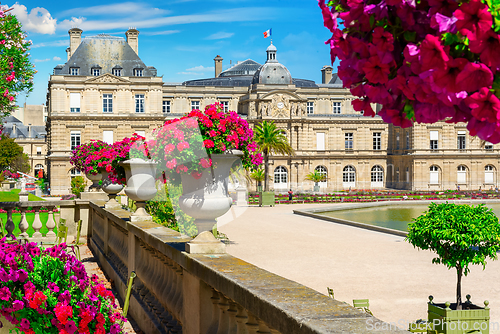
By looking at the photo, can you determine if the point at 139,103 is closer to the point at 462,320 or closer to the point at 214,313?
the point at 462,320

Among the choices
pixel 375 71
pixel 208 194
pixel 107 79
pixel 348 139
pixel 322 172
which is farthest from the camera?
pixel 348 139

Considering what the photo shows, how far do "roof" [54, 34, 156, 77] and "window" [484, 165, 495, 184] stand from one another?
39916 millimetres

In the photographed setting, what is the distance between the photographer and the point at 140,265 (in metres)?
6.24

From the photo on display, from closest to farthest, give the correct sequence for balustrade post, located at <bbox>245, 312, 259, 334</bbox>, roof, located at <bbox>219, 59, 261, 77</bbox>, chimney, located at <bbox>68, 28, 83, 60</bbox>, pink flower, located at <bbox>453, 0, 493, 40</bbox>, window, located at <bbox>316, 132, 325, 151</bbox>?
pink flower, located at <bbox>453, 0, 493, 40</bbox> < balustrade post, located at <bbox>245, 312, 259, 334</bbox> < chimney, located at <bbox>68, 28, 83, 60</bbox> < window, located at <bbox>316, 132, 325, 151</bbox> < roof, located at <bbox>219, 59, 261, 77</bbox>

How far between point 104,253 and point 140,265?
3287mm

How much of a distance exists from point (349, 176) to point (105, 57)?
101 feet

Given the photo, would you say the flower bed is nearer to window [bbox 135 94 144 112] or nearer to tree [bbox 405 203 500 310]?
tree [bbox 405 203 500 310]

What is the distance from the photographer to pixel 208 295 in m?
3.87

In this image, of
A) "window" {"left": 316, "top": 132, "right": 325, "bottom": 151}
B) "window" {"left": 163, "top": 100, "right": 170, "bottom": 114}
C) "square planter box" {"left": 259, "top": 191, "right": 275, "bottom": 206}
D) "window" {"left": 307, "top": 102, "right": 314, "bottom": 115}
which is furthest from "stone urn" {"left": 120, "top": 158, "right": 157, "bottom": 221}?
"window" {"left": 307, "top": 102, "right": 314, "bottom": 115}

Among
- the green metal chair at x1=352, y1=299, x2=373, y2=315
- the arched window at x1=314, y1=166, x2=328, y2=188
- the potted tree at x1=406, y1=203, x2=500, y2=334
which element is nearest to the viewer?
the green metal chair at x1=352, y1=299, x2=373, y2=315

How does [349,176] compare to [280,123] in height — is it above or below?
below

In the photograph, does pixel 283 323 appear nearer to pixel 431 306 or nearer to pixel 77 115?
pixel 431 306

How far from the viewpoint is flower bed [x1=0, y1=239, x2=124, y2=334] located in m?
3.18

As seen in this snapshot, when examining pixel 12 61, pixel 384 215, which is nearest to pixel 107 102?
pixel 384 215
